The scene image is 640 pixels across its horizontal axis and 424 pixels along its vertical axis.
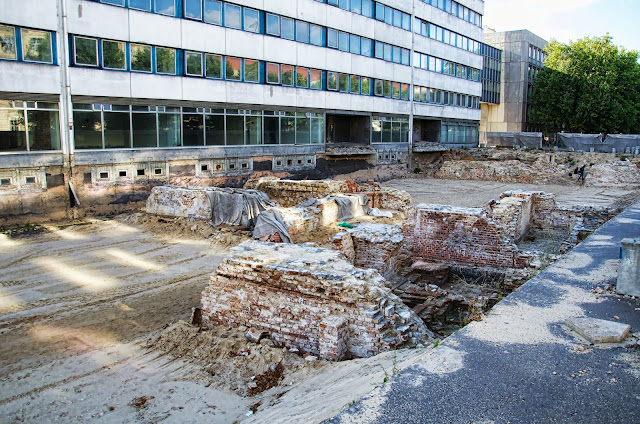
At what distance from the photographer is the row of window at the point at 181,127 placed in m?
19.5

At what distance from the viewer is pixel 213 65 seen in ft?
76.5

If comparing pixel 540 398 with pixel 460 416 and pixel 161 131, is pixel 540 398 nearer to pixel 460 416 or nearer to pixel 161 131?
pixel 460 416

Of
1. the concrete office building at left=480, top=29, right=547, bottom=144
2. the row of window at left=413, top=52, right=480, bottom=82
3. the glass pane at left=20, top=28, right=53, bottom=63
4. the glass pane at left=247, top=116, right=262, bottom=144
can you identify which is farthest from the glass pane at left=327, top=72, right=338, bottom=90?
the concrete office building at left=480, top=29, right=547, bottom=144

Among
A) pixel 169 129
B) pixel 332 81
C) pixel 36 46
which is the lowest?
pixel 169 129

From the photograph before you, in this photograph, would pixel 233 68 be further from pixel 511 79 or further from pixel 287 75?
pixel 511 79

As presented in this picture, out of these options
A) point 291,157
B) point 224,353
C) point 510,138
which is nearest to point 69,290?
point 224,353

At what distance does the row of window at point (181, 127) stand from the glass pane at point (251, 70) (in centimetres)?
157

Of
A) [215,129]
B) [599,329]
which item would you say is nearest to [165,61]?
[215,129]

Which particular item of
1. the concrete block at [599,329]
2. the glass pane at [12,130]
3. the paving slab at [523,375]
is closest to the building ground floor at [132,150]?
the glass pane at [12,130]

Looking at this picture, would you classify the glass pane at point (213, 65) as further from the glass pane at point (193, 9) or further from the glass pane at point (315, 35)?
the glass pane at point (315, 35)

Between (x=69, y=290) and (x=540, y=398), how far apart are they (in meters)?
10.1

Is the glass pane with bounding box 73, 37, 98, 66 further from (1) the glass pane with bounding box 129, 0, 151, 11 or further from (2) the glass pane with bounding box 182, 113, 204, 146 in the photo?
(2) the glass pane with bounding box 182, 113, 204, 146

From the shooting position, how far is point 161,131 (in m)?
21.8

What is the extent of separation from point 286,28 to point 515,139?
27.4 m
